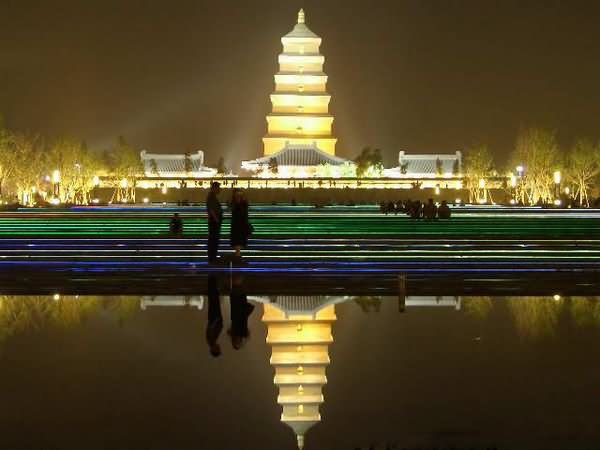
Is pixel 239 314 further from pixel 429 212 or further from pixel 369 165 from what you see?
pixel 369 165

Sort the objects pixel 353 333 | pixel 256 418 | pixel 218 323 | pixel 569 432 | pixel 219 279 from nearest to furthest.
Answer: pixel 569 432 < pixel 256 418 < pixel 353 333 < pixel 218 323 < pixel 219 279

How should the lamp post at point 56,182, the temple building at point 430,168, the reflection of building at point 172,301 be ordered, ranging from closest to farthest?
the reflection of building at point 172,301 → the lamp post at point 56,182 → the temple building at point 430,168

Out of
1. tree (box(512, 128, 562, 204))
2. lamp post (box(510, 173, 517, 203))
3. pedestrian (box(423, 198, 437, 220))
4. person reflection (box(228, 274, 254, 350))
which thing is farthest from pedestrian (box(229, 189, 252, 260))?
lamp post (box(510, 173, 517, 203))

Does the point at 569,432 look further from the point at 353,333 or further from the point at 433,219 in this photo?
the point at 433,219

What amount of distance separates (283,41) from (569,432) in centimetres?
10502

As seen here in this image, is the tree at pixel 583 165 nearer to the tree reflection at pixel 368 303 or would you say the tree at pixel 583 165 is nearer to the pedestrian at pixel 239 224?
the pedestrian at pixel 239 224

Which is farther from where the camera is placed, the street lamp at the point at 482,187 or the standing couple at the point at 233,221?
the street lamp at the point at 482,187

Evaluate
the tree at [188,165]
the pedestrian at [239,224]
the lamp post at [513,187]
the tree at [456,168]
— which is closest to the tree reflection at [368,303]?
the pedestrian at [239,224]

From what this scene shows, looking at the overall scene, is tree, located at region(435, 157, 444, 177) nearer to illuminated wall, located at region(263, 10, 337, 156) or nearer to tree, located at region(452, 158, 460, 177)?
tree, located at region(452, 158, 460, 177)

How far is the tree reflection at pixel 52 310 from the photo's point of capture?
1523 cm

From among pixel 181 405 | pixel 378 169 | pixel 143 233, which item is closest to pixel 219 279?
pixel 181 405

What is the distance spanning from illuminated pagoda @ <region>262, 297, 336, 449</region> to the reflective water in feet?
0.08

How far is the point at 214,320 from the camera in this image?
16016 millimetres

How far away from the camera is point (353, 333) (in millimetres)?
14680
